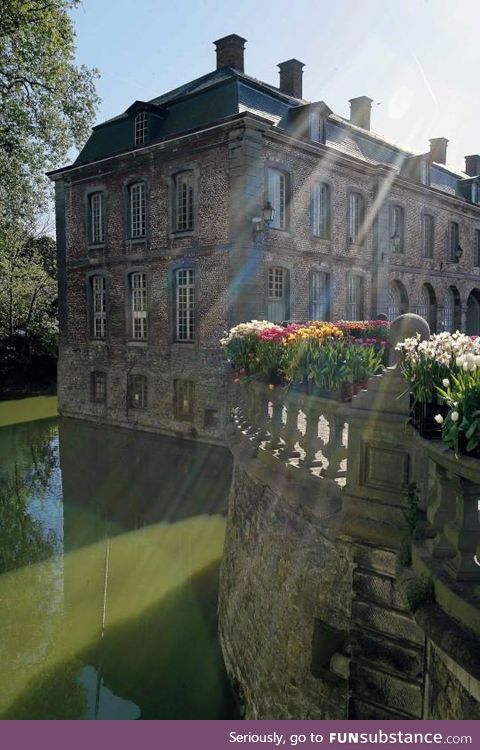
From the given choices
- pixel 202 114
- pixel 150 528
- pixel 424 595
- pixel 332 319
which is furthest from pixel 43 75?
pixel 424 595

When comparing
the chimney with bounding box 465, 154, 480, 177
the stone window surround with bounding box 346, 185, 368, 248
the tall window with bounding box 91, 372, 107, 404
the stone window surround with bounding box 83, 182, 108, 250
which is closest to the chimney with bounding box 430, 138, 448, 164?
the chimney with bounding box 465, 154, 480, 177

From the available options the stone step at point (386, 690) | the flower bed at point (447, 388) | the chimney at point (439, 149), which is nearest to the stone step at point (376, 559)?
the stone step at point (386, 690)

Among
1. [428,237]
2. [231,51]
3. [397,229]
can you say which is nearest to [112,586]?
[231,51]

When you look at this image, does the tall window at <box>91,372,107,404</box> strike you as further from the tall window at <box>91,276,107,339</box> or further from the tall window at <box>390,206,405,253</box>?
the tall window at <box>390,206,405,253</box>

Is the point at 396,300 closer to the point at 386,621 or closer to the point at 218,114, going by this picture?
the point at 218,114

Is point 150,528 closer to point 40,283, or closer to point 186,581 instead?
point 186,581

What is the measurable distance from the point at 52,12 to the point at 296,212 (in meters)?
8.52

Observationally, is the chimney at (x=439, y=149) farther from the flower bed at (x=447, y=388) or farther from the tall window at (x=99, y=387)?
the flower bed at (x=447, y=388)

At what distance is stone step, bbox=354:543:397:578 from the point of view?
14.5ft

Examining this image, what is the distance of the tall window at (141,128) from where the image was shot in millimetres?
19016

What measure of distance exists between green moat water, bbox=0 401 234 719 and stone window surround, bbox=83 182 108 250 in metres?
8.20

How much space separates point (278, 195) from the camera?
17.7m

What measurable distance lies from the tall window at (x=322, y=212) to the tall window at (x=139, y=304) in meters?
5.86

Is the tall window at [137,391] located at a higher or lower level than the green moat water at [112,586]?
higher
